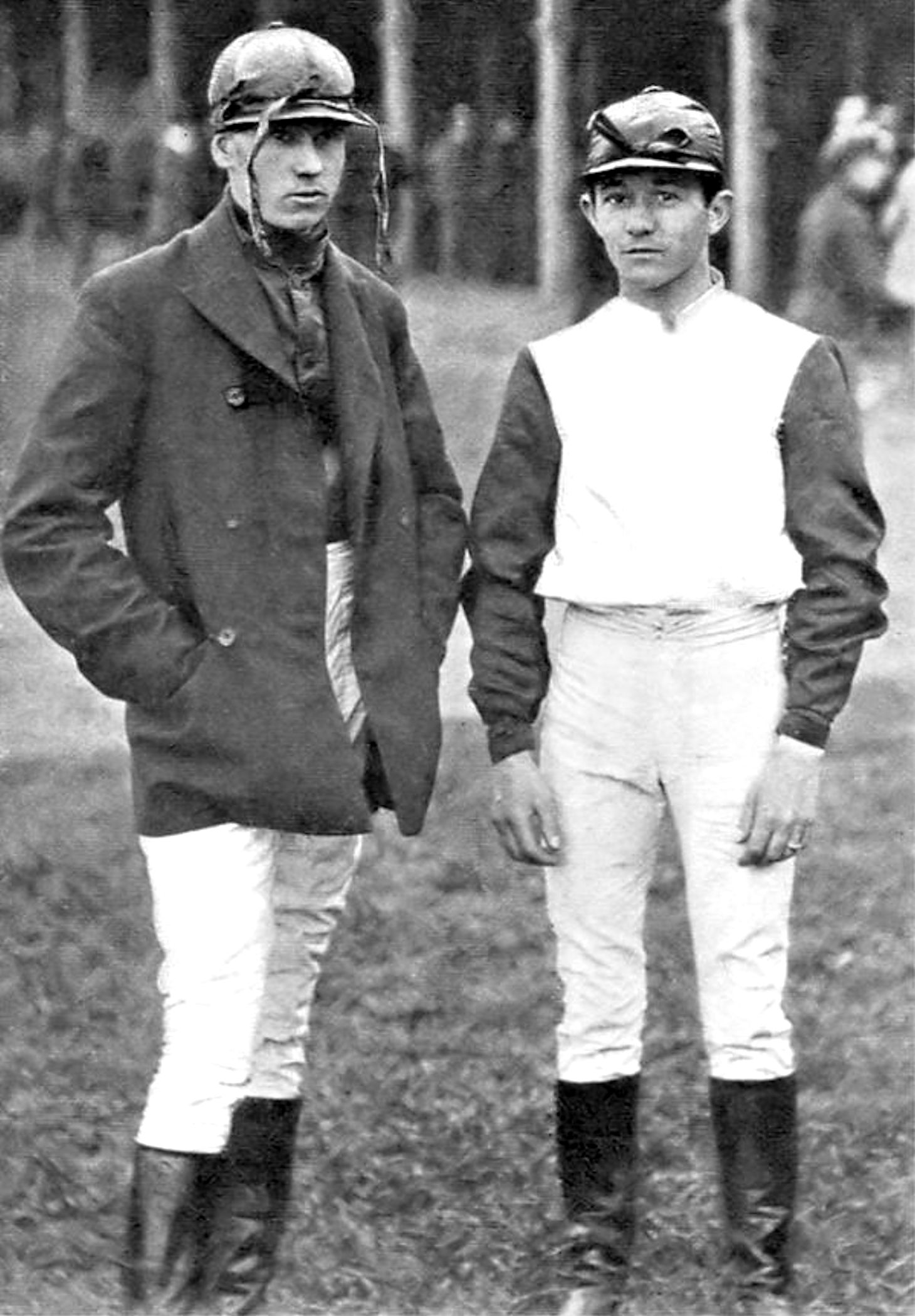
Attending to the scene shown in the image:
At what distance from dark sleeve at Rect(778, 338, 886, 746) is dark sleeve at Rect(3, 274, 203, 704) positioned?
0.98m

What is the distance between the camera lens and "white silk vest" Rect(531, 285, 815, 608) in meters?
3.51

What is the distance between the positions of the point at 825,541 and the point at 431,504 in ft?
2.16

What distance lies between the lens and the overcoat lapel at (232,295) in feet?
11.2

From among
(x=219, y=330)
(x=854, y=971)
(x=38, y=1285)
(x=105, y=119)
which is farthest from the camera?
(x=854, y=971)

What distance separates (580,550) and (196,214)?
1755 mm

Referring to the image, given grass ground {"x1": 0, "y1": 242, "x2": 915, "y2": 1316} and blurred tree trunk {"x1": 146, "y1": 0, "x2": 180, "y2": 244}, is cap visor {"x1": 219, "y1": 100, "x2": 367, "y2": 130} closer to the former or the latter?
grass ground {"x1": 0, "y1": 242, "x2": 915, "y2": 1316}

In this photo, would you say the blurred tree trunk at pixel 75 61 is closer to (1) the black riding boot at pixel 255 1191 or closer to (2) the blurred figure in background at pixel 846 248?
(2) the blurred figure in background at pixel 846 248

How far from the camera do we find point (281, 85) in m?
3.38

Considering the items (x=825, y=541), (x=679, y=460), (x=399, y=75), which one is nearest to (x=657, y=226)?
(x=679, y=460)

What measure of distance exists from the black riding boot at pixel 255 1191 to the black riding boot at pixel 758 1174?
737 millimetres

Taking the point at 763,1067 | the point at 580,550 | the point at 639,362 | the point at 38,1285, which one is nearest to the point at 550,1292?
the point at 763,1067

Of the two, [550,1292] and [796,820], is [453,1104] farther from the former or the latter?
[796,820]

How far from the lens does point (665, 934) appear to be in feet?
17.4

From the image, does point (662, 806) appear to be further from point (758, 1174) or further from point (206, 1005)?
point (206, 1005)
